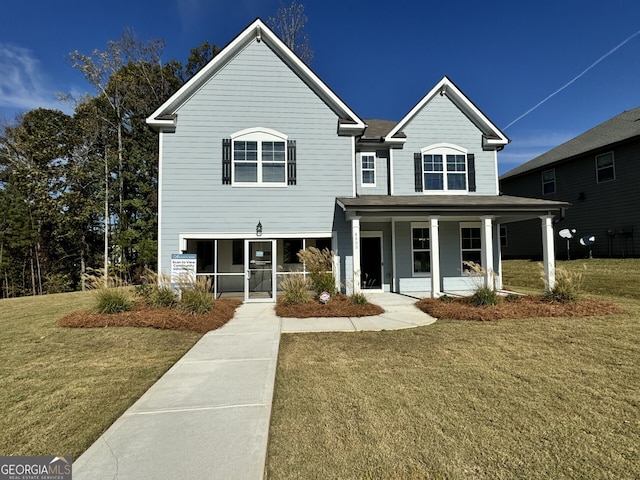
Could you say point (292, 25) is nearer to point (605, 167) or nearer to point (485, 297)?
point (605, 167)

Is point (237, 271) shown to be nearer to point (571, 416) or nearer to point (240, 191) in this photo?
point (240, 191)

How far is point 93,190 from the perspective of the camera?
20.6 m

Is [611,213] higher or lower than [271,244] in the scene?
higher

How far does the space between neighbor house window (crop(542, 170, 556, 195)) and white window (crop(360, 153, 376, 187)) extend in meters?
14.1

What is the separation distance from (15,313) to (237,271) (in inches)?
271

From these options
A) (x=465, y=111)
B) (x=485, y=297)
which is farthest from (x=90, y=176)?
(x=485, y=297)

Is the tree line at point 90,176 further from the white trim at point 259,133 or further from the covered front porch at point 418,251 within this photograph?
the covered front porch at point 418,251

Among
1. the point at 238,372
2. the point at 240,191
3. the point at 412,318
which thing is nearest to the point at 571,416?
the point at 238,372

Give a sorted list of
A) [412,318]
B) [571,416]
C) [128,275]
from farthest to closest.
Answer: [128,275]
[412,318]
[571,416]

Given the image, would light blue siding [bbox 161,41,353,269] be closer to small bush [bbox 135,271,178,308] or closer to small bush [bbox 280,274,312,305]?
small bush [bbox 135,271,178,308]

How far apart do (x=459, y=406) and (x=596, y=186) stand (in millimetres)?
20122

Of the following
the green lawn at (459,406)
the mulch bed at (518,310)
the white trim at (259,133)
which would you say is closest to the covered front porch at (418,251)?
the mulch bed at (518,310)

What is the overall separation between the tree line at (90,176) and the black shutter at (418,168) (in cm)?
1322

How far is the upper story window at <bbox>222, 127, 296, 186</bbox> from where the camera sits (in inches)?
450
